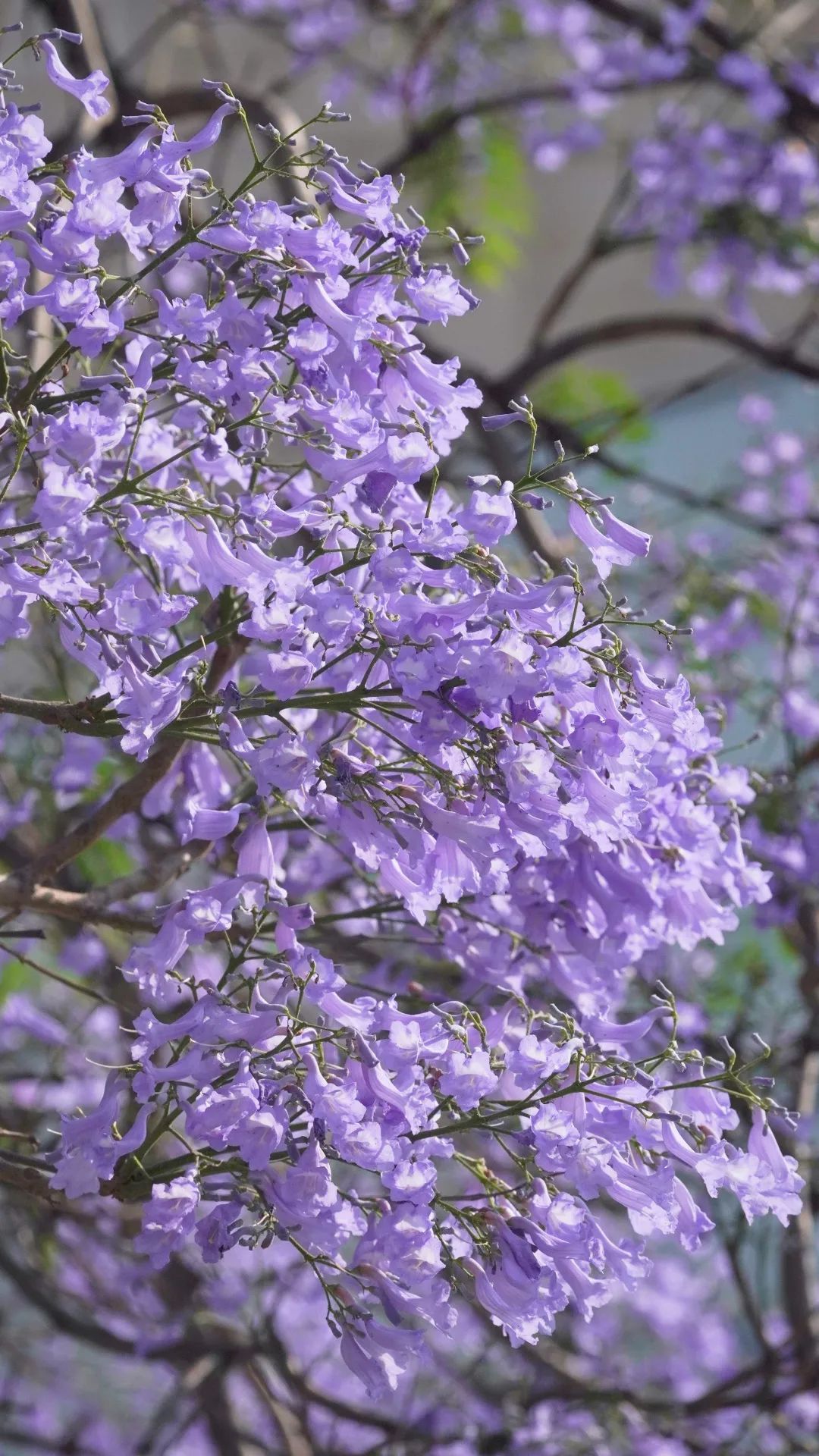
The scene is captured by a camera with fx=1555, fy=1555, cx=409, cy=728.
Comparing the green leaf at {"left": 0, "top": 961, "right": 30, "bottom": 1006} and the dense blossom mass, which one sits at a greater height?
the dense blossom mass

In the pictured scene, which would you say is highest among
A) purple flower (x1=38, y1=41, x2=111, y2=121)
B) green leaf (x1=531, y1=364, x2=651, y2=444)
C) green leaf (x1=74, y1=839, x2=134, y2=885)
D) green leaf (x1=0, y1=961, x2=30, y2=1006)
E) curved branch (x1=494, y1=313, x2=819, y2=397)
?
purple flower (x1=38, y1=41, x2=111, y2=121)

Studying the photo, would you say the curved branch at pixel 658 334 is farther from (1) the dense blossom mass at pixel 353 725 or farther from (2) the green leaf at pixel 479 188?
(1) the dense blossom mass at pixel 353 725

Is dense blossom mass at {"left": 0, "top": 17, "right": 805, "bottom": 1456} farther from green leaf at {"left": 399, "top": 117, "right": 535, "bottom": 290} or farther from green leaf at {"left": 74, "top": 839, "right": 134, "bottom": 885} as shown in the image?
green leaf at {"left": 399, "top": 117, "right": 535, "bottom": 290}

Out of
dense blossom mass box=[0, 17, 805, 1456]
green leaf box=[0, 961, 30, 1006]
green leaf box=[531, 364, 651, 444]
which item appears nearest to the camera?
dense blossom mass box=[0, 17, 805, 1456]

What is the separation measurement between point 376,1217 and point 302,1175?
7 cm

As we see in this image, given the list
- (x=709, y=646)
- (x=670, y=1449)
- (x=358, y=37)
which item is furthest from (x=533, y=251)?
(x=670, y=1449)

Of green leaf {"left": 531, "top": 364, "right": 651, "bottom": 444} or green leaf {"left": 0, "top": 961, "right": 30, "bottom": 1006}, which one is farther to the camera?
green leaf {"left": 531, "top": 364, "right": 651, "bottom": 444}

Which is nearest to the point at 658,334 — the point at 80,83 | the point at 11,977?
the point at 11,977

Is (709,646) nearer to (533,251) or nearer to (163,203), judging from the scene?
(163,203)

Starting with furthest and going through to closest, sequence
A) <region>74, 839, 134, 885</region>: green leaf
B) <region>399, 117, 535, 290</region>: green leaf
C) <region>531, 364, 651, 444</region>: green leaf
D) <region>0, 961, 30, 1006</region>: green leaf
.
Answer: <region>531, 364, 651, 444</region>: green leaf, <region>399, 117, 535, 290</region>: green leaf, <region>0, 961, 30, 1006</region>: green leaf, <region>74, 839, 134, 885</region>: green leaf

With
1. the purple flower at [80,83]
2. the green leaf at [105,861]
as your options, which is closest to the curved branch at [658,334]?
the green leaf at [105,861]

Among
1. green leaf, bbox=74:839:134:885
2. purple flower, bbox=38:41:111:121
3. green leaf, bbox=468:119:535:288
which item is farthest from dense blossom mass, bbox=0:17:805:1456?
green leaf, bbox=468:119:535:288

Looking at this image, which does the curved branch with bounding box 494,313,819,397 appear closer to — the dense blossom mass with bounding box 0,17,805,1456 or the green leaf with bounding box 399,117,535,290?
the green leaf with bounding box 399,117,535,290

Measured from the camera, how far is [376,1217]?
782 mm
